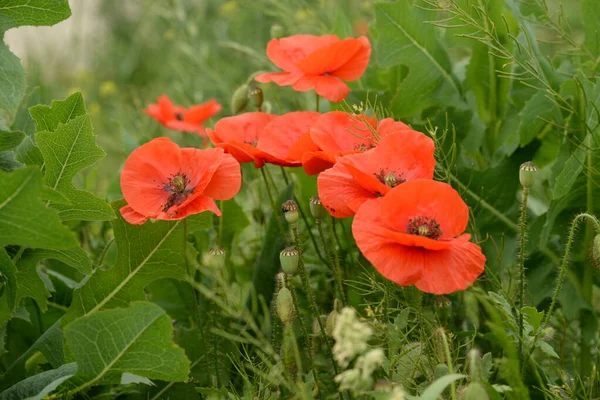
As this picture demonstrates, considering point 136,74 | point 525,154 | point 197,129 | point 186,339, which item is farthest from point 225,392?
point 136,74

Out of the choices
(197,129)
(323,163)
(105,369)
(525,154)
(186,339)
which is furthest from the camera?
(197,129)

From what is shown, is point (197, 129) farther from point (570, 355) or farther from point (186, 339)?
point (570, 355)

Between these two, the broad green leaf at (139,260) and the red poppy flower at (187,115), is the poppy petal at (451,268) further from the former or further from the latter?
the red poppy flower at (187,115)

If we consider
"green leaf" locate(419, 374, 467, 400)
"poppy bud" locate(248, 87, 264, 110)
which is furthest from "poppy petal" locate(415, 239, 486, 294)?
"poppy bud" locate(248, 87, 264, 110)

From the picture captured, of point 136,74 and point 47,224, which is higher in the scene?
point 47,224

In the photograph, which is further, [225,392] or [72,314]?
[72,314]

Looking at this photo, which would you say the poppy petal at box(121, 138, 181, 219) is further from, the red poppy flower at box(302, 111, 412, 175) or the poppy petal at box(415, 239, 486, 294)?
the poppy petal at box(415, 239, 486, 294)

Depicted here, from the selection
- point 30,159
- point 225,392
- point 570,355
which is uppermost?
point 30,159

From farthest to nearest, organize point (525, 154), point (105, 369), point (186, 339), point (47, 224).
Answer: point (525, 154)
point (186, 339)
point (105, 369)
point (47, 224)
